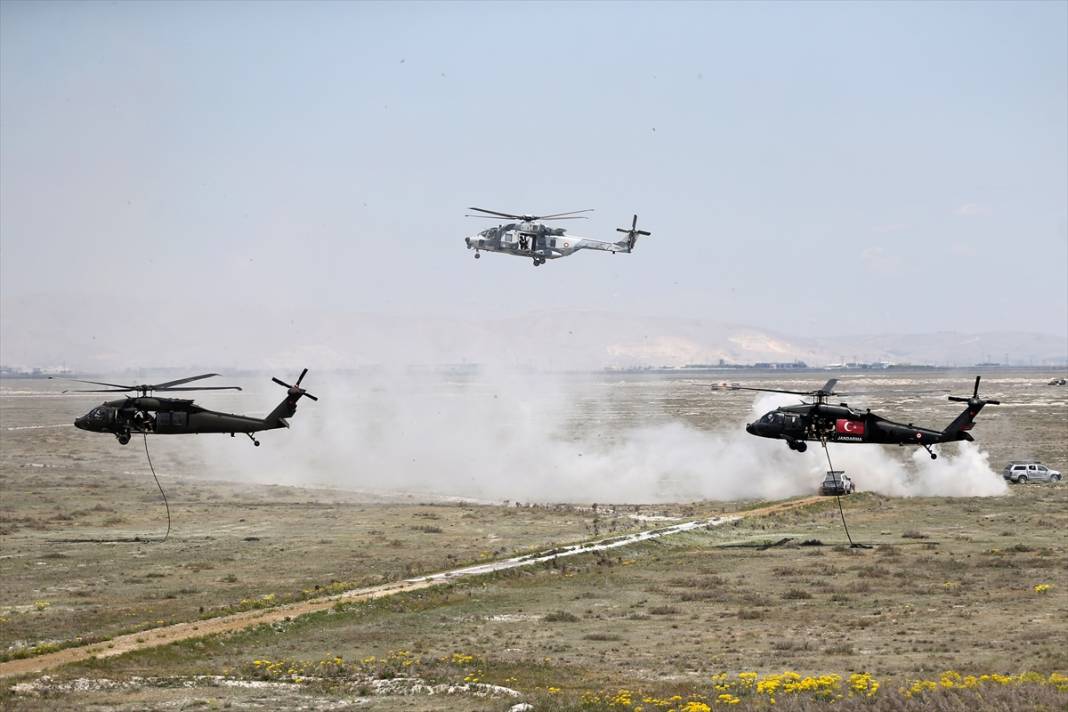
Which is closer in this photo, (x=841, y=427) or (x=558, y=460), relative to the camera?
(x=841, y=427)

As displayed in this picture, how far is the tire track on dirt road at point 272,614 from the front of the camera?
40.2 metres

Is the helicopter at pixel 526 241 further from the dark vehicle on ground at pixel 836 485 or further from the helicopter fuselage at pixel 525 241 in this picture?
the dark vehicle on ground at pixel 836 485

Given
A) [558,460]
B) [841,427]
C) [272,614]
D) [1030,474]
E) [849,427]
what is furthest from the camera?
[558,460]

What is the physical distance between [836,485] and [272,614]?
48275 mm

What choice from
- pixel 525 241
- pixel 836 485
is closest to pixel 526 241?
pixel 525 241

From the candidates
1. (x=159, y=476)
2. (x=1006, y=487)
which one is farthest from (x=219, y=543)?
(x=1006, y=487)

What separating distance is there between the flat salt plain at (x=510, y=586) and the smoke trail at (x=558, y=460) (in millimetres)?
788

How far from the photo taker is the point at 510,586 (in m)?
54.0

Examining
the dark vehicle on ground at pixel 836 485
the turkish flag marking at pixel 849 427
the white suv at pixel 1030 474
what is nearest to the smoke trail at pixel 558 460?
the white suv at pixel 1030 474

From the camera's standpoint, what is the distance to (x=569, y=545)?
6431 centimetres

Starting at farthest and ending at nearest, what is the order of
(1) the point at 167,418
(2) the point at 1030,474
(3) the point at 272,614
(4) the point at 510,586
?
(2) the point at 1030,474 < (4) the point at 510,586 < (3) the point at 272,614 < (1) the point at 167,418

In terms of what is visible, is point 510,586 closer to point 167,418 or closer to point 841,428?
point 167,418

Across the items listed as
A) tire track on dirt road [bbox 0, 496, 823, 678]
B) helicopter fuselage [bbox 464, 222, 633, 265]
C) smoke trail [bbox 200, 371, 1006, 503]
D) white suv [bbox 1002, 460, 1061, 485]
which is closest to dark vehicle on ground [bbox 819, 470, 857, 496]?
smoke trail [bbox 200, 371, 1006, 503]

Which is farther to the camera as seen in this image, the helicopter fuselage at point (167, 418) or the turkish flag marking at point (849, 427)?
the helicopter fuselage at point (167, 418)
